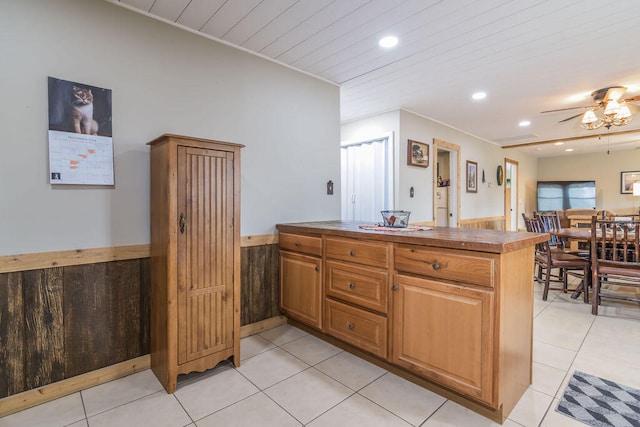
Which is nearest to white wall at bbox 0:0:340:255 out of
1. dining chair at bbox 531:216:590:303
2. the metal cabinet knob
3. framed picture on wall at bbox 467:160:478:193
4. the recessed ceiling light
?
the metal cabinet knob

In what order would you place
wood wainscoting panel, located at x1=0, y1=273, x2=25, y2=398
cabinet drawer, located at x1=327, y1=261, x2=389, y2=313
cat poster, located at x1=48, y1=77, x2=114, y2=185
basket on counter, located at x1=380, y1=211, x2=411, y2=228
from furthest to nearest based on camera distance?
basket on counter, located at x1=380, y1=211, x2=411, y2=228 → cabinet drawer, located at x1=327, y1=261, x2=389, y2=313 → cat poster, located at x1=48, y1=77, x2=114, y2=185 → wood wainscoting panel, located at x1=0, y1=273, x2=25, y2=398

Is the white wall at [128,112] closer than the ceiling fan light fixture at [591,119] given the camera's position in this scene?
Yes

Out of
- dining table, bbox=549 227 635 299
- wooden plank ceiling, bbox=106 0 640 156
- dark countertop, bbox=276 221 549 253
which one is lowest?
dining table, bbox=549 227 635 299

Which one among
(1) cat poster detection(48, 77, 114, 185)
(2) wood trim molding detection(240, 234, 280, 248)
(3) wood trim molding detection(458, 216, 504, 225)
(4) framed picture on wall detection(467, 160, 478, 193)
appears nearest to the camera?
(1) cat poster detection(48, 77, 114, 185)

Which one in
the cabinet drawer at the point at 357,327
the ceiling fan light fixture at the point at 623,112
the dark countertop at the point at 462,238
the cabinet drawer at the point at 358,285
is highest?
the ceiling fan light fixture at the point at 623,112

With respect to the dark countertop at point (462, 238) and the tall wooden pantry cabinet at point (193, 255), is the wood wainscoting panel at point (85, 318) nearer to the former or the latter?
the tall wooden pantry cabinet at point (193, 255)

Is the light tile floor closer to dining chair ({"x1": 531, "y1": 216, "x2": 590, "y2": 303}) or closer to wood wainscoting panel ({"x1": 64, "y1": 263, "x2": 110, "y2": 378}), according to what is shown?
wood wainscoting panel ({"x1": 64, "y1": 263, "x2": 110, "y2": 378})

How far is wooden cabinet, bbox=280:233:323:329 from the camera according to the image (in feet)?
8.11

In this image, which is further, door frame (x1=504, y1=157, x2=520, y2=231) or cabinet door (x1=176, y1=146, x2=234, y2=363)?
door frame (x1=504, y1=157, x2=520, y2=231)

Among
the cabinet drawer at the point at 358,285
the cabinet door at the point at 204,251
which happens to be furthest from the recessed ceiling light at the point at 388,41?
the cabinet drawer at the point at 358,285

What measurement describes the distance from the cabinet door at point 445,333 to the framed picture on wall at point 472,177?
441cm

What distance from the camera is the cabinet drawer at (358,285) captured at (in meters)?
2.01

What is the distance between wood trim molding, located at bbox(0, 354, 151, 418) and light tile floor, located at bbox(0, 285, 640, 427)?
39mm

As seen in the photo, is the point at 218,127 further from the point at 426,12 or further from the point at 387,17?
the point at 426,12
